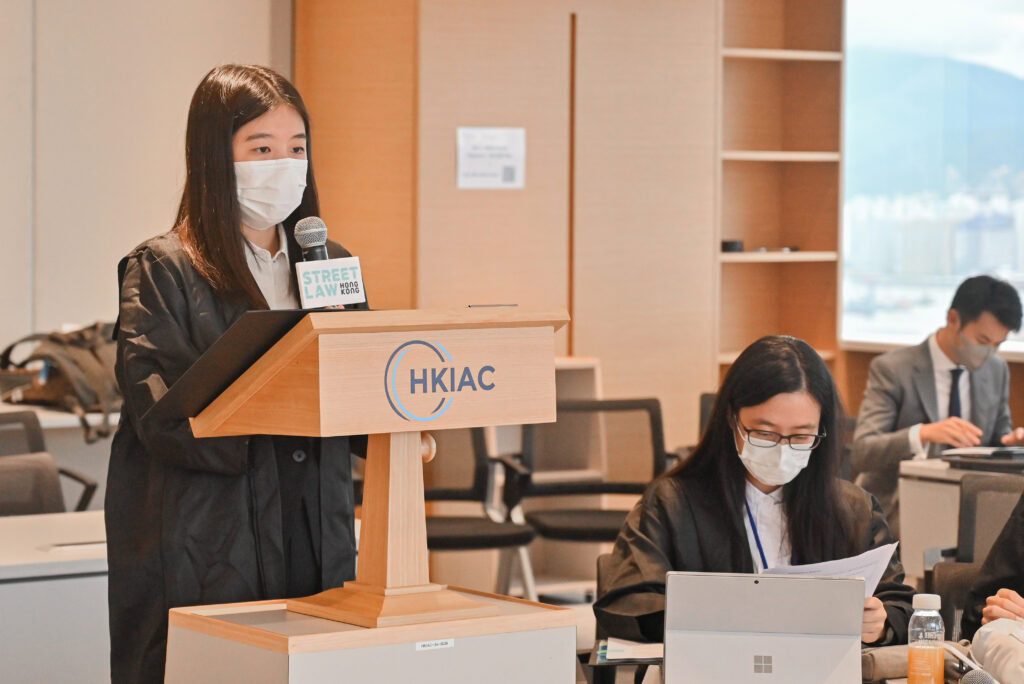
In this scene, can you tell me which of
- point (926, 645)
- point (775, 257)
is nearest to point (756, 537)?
point (926, 645)

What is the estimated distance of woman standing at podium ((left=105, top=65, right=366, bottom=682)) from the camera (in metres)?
2.16

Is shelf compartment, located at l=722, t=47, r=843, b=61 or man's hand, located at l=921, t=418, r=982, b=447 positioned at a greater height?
shelf compartment, located at l=722, t=47, r=843, b=61

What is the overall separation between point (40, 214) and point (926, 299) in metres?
4.33

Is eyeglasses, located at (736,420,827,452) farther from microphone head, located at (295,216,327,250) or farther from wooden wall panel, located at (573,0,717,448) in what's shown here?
wooden wall panel, located at (573,0,717,448)

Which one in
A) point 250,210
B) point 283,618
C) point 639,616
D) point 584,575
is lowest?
point 584,575

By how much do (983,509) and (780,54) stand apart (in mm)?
3506

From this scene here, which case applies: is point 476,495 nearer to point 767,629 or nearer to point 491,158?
point 491,158

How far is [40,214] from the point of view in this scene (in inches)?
240

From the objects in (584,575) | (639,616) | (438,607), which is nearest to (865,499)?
(639,616)

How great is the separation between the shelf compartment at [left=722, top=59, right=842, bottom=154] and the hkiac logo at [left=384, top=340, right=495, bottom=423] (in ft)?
17.0

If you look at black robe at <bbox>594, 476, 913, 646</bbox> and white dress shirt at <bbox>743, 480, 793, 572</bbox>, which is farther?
white dress shirt at <bbox>743, 480, 793, 572</bbox>

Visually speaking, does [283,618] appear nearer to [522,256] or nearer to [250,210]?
[250,210]

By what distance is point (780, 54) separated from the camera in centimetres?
643

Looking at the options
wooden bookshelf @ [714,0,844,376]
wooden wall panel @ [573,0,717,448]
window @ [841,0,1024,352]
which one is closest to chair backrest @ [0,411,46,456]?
wooden wall panel @ [573,0,717,448]
